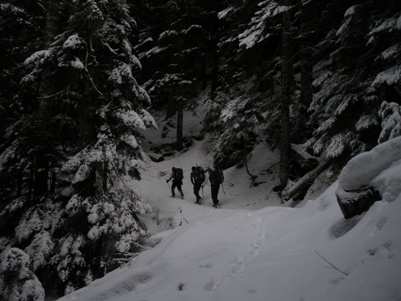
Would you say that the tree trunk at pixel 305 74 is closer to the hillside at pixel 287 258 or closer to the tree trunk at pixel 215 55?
the hillside at pixel 287 258

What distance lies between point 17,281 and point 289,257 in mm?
6034

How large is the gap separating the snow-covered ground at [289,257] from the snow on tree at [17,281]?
1920mm

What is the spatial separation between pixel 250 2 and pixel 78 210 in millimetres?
11743

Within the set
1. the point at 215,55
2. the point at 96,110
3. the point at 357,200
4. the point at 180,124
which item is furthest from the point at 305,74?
the point at 215,55

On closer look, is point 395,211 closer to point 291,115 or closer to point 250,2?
point 291,115

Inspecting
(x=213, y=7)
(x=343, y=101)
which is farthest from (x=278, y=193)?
(x=213, y=7)

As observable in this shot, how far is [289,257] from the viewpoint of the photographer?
13.2 ft

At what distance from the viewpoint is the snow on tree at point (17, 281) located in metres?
6.25

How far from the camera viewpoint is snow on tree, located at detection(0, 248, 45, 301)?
625 cm

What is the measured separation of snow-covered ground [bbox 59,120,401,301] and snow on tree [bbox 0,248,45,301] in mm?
1920

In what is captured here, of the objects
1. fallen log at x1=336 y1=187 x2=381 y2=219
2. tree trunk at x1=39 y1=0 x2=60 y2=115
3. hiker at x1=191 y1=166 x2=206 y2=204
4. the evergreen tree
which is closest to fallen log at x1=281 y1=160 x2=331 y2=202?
hiker at x1=191 y1=166 x2=206 y2=204

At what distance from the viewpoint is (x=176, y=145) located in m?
23.0

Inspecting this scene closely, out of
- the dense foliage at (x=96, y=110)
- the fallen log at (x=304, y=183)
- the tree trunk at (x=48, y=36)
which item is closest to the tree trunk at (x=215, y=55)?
the dense foliage at (x=96, y=110)

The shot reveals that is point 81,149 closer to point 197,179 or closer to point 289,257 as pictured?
point 197,179
